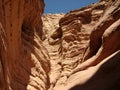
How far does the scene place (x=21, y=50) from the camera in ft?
55.4

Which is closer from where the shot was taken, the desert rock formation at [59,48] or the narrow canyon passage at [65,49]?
the desert rock formation at [59,48]

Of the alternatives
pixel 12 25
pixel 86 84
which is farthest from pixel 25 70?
pixel 86 84

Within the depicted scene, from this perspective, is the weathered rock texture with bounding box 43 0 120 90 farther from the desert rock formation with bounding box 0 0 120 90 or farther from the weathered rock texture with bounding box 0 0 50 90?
the weathered rock texture with bounding box 0 0 50 90

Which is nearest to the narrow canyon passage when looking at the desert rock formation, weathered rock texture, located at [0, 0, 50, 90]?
the desert rock formation

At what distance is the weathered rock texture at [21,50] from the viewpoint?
13.4 metres

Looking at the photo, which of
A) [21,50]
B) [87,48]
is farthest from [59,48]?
[87,48]

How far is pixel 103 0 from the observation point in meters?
25.6

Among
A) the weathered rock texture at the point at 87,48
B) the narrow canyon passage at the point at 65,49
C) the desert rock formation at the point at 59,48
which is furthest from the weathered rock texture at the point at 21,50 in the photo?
the narrow canyon passage at the point at 65,49

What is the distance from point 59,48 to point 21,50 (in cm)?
672

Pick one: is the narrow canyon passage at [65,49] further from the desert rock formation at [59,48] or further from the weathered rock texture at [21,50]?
the weathered rock texture at [21,50]

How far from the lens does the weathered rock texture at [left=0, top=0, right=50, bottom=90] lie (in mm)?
13438

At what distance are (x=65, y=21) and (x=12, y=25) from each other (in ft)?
31.8

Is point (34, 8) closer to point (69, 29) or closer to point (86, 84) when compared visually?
point (69, 29)

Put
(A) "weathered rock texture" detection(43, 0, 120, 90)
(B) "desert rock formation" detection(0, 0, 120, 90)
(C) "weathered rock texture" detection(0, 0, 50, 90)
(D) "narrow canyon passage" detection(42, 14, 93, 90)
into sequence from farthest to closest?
1. (D) "narrow canyon passage" detection(42, 14, 93, 90)
2. (C) "weathered rock texture" detection(0, 0, 50, 90)
3. (B) "desert rock formation" detection(0, 0, 120, 90)
4. (A) "weathered rock texture" detection(43, 0, 120, 90)
